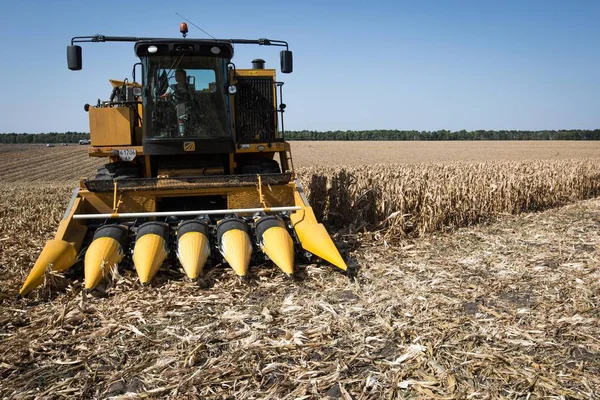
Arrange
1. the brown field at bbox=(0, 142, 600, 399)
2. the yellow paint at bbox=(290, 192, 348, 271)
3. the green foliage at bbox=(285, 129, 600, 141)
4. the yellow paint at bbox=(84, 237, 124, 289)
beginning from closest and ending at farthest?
the brown field at bbox=(0, 142, 600, 399), the yellow paint at bbox=(84, 237, 124, 289), the yellow paint at bbox=(290, 192, 348, 271), the green foliage at bbox=(285, 129, 600, 141)

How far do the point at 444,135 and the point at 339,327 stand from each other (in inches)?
2892

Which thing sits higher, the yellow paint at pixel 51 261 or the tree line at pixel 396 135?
the tree line at pixel 396 135

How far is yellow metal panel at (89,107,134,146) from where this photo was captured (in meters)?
6.21

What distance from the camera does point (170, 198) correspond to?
6.50 metres

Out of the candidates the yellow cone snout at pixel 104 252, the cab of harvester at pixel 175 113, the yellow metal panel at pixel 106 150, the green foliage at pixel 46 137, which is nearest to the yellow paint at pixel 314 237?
the cab of harvester at pixel 175 113

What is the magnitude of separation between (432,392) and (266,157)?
5115mm

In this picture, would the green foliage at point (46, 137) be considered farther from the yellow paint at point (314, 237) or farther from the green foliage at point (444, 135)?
the yellow paint at point (314, 237)

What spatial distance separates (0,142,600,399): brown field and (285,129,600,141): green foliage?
6403 centimetres

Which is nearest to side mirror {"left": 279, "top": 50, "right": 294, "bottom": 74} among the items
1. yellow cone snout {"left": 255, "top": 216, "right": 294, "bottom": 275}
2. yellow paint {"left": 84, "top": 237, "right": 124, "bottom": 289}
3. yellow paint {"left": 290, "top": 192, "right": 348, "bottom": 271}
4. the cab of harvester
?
the cab of harvester

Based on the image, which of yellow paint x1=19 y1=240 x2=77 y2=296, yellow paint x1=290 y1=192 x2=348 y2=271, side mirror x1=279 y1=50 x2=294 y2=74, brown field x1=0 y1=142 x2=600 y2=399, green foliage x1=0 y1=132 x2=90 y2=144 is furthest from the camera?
green foliage x1=0 y1=132 x2=90 y2=144

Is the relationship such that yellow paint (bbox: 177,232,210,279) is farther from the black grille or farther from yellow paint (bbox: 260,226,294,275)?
the black grille

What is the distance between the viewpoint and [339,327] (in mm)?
3766

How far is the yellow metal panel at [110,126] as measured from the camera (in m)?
6.21

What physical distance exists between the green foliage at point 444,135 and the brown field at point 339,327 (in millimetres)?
64031
